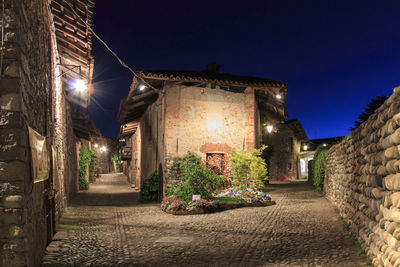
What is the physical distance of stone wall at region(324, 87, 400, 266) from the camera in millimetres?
3760

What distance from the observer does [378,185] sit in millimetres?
4707

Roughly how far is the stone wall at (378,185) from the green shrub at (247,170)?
6.95 metres

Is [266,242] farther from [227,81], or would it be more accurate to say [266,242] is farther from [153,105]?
[153,105]

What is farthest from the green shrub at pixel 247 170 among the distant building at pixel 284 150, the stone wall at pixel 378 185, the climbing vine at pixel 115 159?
the climbing vine at pixel 115 159

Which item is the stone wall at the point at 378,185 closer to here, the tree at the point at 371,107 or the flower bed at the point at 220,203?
the flower bed at the point at 220,203

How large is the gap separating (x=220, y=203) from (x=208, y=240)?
4609 millimetres

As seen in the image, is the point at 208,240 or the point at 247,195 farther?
the point at 247,195

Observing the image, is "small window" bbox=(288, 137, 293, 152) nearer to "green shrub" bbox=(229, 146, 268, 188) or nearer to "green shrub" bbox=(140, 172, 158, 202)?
"green shrub" bbox=(229, 146, 268, 188)

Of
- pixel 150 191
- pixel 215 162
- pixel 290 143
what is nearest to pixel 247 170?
pixel 215 162

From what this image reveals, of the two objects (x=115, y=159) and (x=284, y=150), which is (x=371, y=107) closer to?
(x=284, y=150)

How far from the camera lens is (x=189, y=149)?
14.5 metres

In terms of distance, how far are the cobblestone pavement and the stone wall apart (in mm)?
549

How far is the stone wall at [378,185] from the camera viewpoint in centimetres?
376

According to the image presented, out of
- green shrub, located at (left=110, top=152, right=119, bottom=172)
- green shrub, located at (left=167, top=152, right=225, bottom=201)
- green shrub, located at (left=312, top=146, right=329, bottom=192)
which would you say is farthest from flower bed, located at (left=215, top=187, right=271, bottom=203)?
green shrub, located at (left=110, top=152, right=119, bottom=172)
